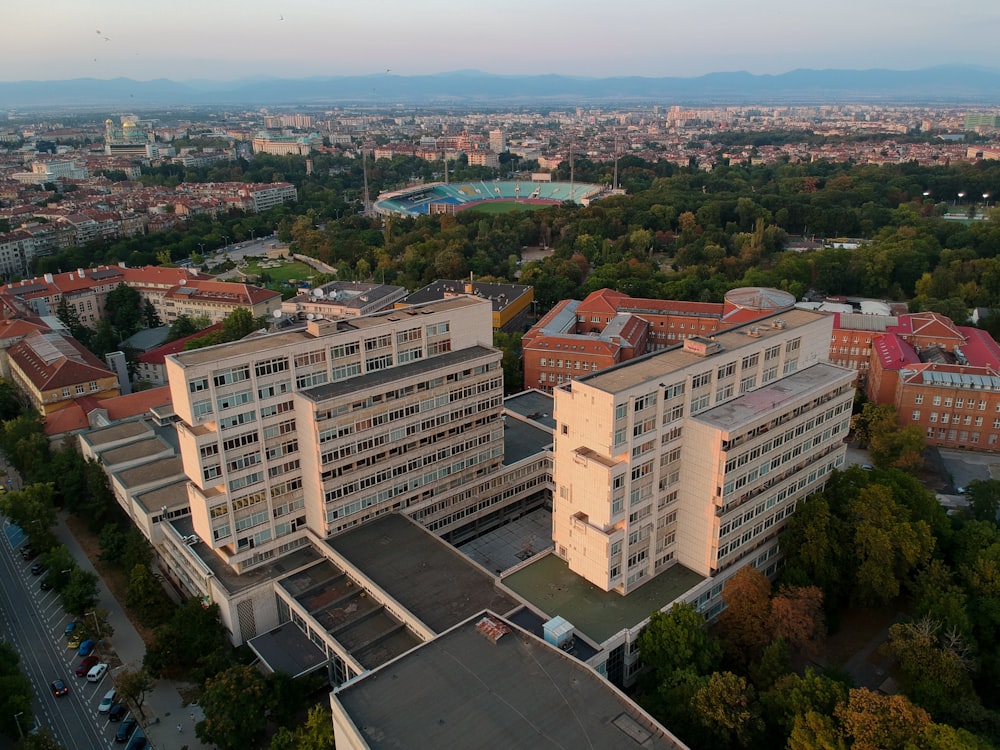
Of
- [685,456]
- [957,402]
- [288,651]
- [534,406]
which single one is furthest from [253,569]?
[957,402]

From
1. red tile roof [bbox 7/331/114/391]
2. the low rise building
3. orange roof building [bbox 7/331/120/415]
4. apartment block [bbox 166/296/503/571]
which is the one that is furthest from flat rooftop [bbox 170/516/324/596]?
the low rise building

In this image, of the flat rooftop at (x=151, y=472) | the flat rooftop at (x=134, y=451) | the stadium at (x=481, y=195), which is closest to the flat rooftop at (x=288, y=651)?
the flat rooftop at (x=151, y=472)

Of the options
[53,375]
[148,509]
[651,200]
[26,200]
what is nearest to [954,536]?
[148,509]

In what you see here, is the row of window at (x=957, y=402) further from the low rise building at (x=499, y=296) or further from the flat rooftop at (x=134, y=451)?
the flat rooftop at (x=134, y=451)

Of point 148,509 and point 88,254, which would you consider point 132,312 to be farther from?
point 148,509

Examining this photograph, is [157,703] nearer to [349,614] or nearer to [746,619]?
[349,614]

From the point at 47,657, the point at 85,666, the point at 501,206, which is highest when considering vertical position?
the point at 501,206
